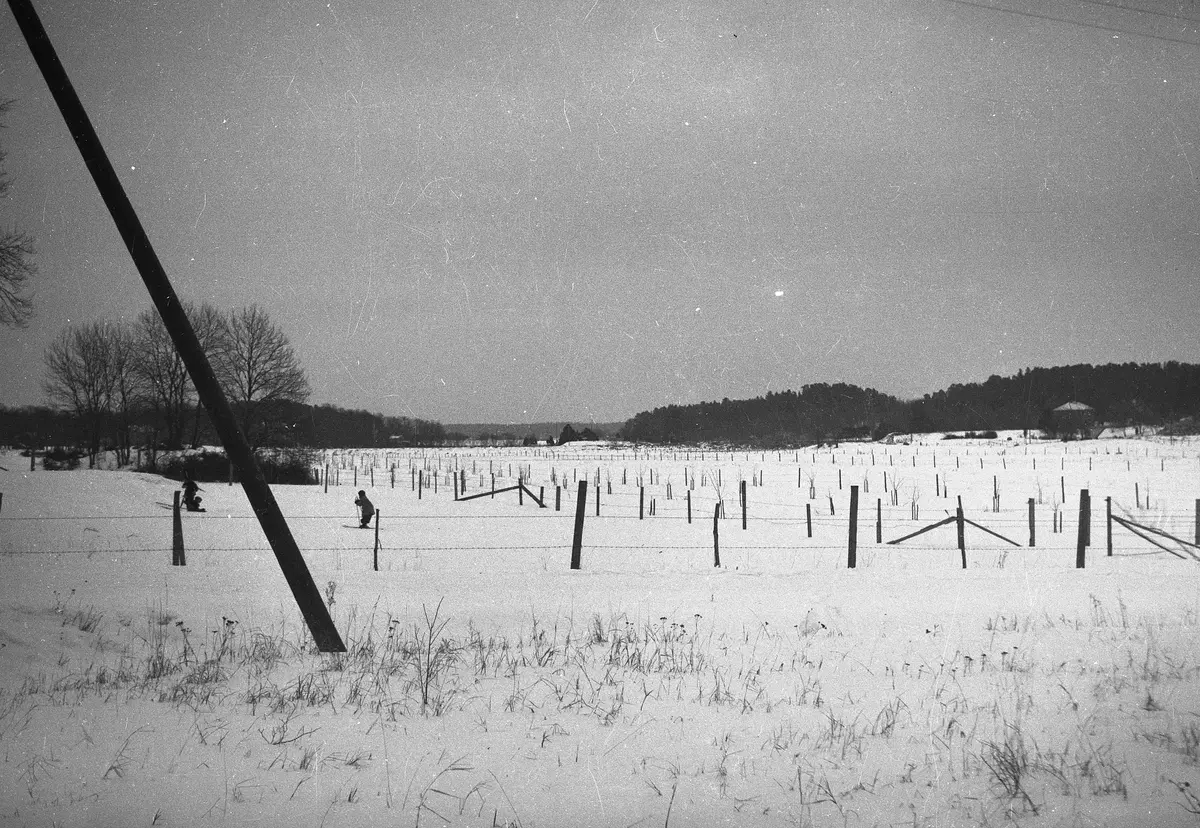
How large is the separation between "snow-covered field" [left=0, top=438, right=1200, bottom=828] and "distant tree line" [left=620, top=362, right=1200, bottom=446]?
356ft

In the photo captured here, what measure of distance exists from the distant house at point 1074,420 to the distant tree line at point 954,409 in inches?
53.8

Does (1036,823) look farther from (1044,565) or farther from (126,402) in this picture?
(126,402)

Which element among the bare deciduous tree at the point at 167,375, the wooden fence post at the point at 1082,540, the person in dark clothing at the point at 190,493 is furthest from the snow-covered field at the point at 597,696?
the bare deciduous tree at the point at 167,375

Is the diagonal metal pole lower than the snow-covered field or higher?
higher

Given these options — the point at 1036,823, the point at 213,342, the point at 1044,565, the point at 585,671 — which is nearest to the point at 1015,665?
the point at 1036,823

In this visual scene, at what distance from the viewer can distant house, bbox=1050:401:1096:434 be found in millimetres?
98750

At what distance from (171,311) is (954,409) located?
549 ft

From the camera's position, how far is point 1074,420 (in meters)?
107

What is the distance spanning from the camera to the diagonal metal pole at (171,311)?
24.1ft

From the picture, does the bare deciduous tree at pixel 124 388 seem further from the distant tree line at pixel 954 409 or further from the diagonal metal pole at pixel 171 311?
the distant tree line at pixel 954 409

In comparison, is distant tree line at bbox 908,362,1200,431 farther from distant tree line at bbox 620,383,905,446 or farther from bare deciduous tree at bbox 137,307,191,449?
bare deciduous tree at bbox 137,307,191,449

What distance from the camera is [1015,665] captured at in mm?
7555

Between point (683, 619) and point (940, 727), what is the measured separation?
518cm

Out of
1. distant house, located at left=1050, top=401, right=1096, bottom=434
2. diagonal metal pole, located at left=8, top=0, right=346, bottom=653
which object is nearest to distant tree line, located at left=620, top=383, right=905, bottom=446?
distant house, located at left=1050, top=401, right=1096, bottom=434
